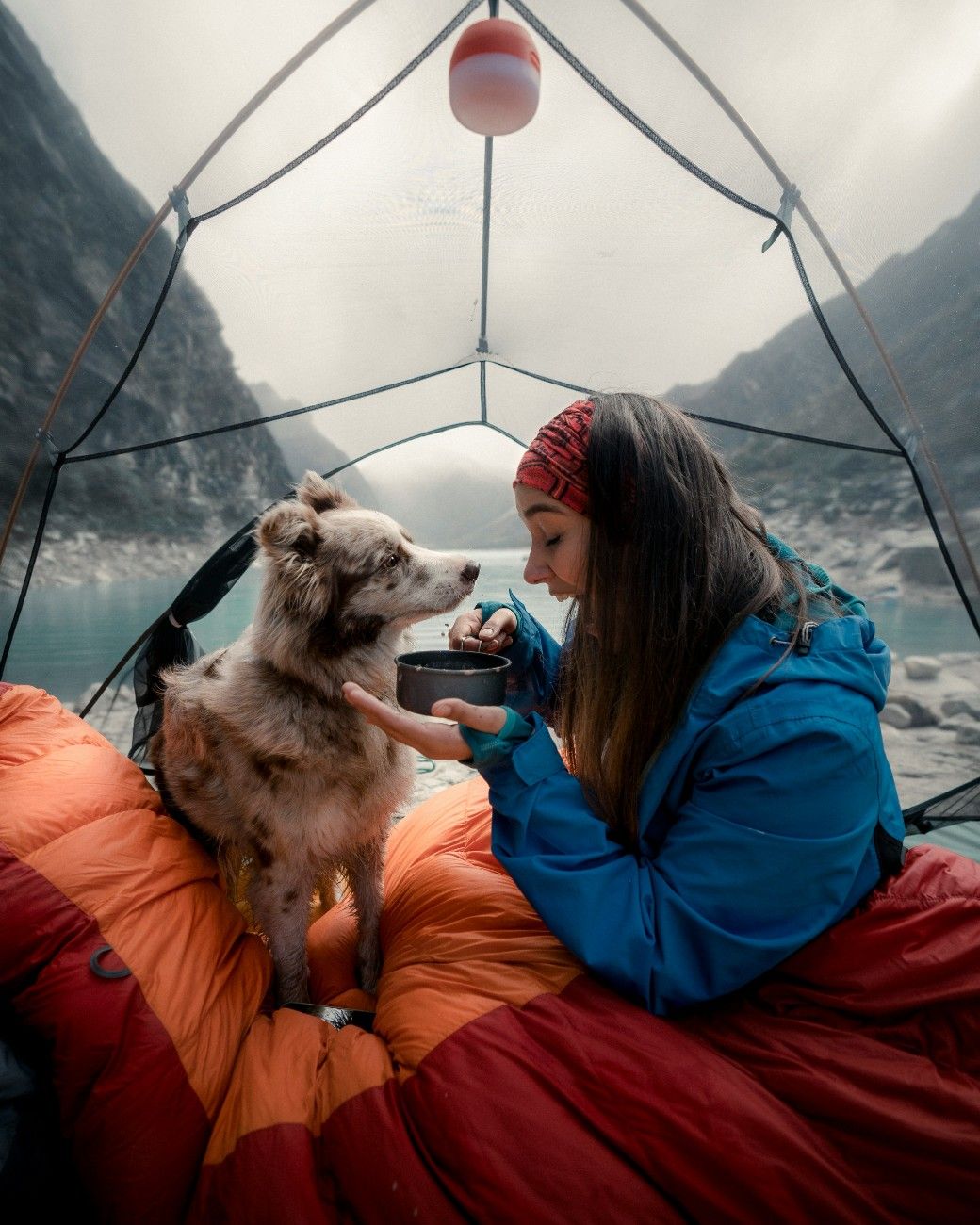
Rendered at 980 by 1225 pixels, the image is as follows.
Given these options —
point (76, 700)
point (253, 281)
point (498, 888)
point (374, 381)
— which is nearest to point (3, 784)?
point (498, 888)

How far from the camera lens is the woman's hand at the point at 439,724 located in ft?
4.04

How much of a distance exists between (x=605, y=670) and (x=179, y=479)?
280cm

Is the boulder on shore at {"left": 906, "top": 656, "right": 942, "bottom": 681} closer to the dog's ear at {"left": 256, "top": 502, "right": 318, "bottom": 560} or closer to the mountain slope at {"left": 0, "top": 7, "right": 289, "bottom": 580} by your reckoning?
the dog's ear at {"left": 256, "top": 502, "right": 318, "bottom": 560}

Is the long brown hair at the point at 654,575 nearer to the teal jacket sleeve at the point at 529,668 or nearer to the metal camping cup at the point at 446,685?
the metal camping cup at the point at 446,685

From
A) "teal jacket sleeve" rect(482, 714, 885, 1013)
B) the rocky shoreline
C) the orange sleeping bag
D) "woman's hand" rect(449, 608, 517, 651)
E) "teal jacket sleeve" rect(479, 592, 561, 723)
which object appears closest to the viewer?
the orange sleeping bag

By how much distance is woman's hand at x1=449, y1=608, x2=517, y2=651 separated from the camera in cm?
189

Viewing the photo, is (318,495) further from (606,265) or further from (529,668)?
(606,265)

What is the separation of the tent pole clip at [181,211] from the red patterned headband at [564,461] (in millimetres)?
2068

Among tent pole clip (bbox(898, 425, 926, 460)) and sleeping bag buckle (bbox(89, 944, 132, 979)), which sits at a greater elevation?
tent pole clip (bbox(898, 425, 926, 460))

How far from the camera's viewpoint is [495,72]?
1849 millimetres

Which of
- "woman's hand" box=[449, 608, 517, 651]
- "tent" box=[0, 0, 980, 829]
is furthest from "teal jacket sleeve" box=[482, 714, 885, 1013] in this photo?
"tent" box=[0, 0, 980, 829]

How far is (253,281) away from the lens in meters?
2.63

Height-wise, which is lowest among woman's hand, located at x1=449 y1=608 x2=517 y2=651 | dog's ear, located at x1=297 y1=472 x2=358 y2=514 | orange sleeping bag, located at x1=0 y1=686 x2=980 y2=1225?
orange sleeping bag, located at x1=0 y1=686 x2=980 y2=1225

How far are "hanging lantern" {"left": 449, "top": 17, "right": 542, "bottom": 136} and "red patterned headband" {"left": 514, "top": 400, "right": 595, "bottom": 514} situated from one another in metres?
1.30
